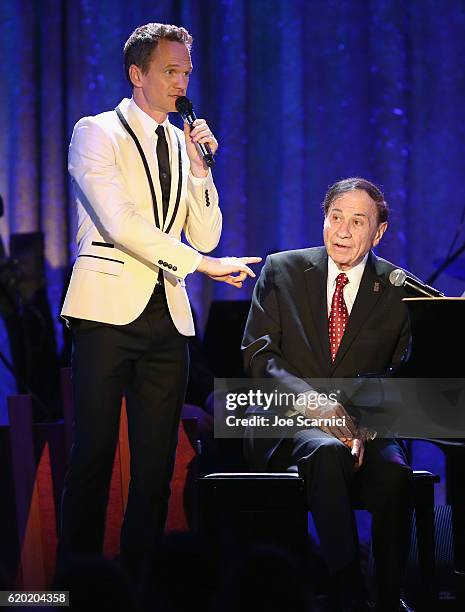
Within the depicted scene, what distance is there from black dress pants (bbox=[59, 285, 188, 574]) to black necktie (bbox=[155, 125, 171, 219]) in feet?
0.91

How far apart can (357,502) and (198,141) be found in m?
1.17

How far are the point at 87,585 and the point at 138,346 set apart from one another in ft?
4.05

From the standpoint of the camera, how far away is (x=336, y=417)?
9.32 feet

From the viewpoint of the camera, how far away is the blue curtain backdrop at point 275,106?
4.50m

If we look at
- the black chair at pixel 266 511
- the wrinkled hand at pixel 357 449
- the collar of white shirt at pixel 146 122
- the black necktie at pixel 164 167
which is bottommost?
the black chair at pixel 266 511

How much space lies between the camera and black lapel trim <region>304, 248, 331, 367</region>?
2990 mm

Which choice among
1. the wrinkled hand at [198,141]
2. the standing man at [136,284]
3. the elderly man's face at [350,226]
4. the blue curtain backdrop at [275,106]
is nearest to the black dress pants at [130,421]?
the standing man at [136,284]

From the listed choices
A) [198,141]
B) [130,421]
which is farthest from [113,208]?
[130,421]

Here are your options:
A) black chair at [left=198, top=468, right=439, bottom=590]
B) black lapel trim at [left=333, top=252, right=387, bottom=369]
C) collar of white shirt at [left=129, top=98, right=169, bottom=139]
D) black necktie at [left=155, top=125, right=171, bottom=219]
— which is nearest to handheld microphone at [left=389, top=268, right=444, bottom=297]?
black lapel trim at [left=333, top=252, right=387, bottom=369]

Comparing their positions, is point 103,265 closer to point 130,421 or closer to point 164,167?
point 164,167

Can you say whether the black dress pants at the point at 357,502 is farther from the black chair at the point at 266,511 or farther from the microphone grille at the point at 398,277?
the microphone grille at the point at 398,277

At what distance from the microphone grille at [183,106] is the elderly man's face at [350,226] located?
0.64 m

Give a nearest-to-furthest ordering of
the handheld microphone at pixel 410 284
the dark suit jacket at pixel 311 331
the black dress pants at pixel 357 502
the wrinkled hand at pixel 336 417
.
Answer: the black dress pants at pixel 357 502, the handheld microphone at pixel 410 284, the wrinkled hand at pixel 336 417, the dark suit jacket at pixel 311 331

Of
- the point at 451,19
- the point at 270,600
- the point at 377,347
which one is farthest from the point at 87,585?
the point at 451,19
